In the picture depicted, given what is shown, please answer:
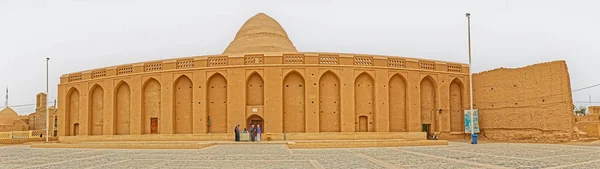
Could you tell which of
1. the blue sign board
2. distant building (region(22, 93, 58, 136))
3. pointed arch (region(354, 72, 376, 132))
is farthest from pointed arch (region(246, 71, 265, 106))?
distant building (region(22, 93, 58, 136))

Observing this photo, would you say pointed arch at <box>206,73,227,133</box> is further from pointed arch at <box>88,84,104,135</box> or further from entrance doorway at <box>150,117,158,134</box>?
pointed arch at <box>88,84,104,135</box>

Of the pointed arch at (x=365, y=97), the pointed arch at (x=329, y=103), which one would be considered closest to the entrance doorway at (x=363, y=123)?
the pointed arch at (x=365, y=97)

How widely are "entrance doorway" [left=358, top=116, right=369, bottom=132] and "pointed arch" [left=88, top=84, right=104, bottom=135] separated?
16749 mm

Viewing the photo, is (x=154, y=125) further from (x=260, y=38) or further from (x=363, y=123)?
(x=363, y=123)

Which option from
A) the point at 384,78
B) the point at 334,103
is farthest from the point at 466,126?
the point at 334,103

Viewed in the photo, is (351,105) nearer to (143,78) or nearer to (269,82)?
(269,82)

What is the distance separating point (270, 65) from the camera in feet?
83.4

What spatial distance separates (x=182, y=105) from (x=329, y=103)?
8774mm

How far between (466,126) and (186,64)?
17.3 metres

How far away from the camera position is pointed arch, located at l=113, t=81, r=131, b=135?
28.5 meters

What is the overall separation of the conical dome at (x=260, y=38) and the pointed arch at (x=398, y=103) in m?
8.25

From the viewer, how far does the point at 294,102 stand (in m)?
26.0

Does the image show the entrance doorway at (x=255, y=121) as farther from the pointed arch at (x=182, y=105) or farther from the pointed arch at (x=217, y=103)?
the pointed arch at (x=182, y=105)

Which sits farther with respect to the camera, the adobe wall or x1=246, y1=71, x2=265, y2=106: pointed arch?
x1=246, y1=71, x2=265, y2=106: pointed arch
